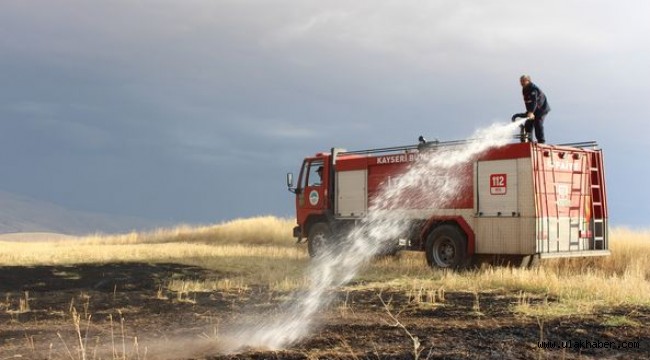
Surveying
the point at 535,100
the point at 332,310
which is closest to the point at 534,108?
the point at 535,100

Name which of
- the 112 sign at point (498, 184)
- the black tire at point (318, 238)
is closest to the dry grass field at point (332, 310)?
the 112 sign at point (498, 184)

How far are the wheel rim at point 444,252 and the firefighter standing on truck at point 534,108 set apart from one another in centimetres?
328

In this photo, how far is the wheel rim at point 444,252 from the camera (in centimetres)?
1520

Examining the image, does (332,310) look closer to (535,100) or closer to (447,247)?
(447,247)

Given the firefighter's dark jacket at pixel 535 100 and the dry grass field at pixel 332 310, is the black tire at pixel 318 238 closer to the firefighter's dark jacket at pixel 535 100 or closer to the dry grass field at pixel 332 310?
the dry grass field at pixel 332 310

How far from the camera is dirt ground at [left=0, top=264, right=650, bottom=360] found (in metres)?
5.77

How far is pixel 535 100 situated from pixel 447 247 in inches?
163

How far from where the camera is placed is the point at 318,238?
18.9 meters

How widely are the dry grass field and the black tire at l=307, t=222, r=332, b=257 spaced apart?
2284mm

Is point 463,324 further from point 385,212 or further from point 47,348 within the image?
point 385,212

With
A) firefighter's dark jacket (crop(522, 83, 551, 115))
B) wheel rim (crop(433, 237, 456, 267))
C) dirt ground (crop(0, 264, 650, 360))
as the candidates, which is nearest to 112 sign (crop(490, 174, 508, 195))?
wheel rim (crop(433, 237, 456, 267))

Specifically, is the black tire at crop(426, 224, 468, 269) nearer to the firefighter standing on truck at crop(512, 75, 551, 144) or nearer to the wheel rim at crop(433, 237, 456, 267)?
the wheel rim at crop(433, 237, 456, 267)

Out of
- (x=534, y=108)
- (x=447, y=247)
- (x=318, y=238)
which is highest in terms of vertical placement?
(x=534, y=108)

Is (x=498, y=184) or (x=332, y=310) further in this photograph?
(x=498, y=184)
